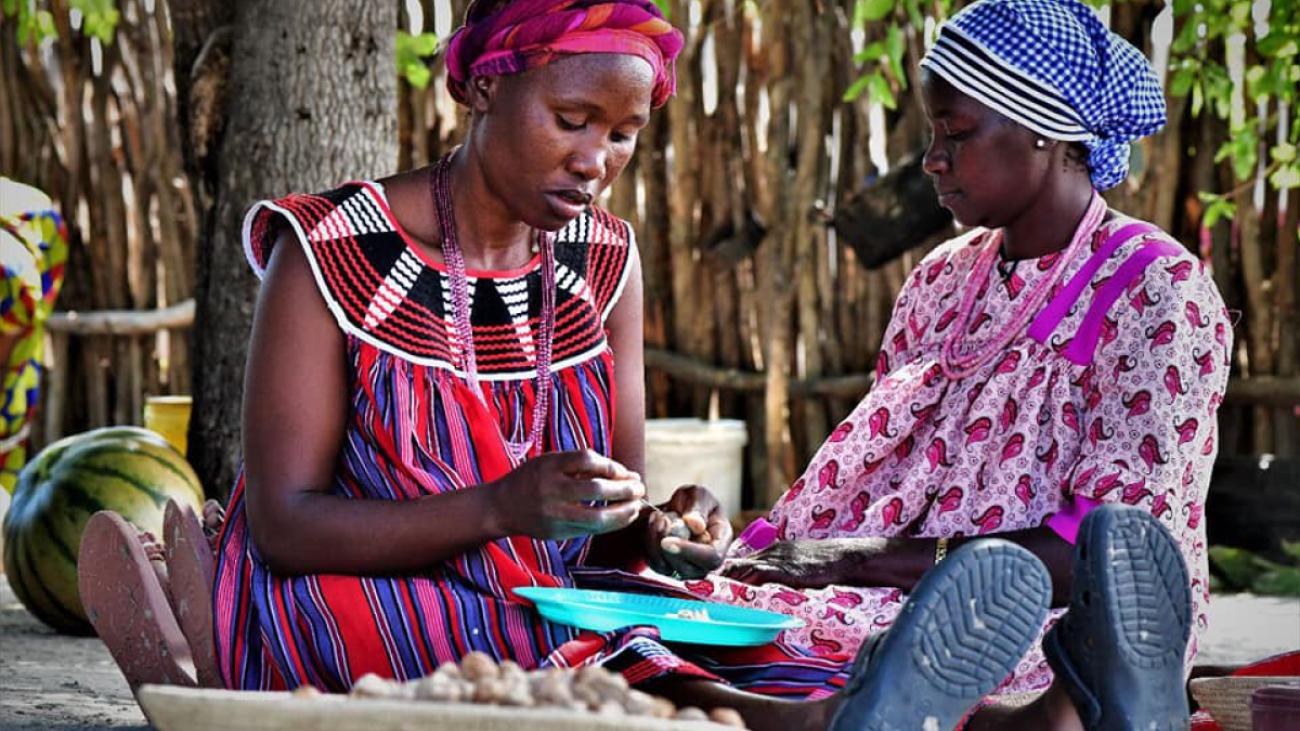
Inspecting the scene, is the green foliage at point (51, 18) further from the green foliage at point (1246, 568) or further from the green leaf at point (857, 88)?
the green foliage at point (1246, 568)

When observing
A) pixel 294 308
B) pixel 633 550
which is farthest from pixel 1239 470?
pixel 294 308

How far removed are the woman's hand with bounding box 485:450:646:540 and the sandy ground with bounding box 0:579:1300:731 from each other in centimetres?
163

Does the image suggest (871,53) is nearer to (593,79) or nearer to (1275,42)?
(1275,42)

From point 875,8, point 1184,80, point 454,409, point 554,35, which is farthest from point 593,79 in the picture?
point 1184,80

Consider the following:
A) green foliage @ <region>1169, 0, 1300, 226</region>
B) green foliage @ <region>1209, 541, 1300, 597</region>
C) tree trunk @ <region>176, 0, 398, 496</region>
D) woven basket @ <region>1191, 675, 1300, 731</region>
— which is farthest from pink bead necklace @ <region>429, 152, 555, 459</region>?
green foliage @ <region>1209, 541, 1300, 597</region>

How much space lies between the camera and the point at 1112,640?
2434mm

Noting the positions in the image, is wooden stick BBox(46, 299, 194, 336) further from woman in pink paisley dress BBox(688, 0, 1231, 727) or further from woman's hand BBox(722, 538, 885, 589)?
woman's hand BBox(722, 538, 885, 589)

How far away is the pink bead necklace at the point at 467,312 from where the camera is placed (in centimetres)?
305

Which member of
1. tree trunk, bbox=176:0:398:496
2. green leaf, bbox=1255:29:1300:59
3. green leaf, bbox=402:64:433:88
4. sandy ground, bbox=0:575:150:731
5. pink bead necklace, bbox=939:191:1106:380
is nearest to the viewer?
pink bead necklace, bbox=939:191:1106:380

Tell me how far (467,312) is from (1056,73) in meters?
1.27

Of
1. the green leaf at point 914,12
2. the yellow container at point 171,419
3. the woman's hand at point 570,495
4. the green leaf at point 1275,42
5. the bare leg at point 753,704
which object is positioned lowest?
the yellow container at point 171,419

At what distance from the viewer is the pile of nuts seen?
2.02 meters

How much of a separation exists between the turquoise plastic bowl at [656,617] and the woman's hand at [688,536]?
0.07m

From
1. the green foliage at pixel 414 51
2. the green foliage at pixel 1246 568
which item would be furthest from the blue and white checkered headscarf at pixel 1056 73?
the green foliage at pixel 1246 568
